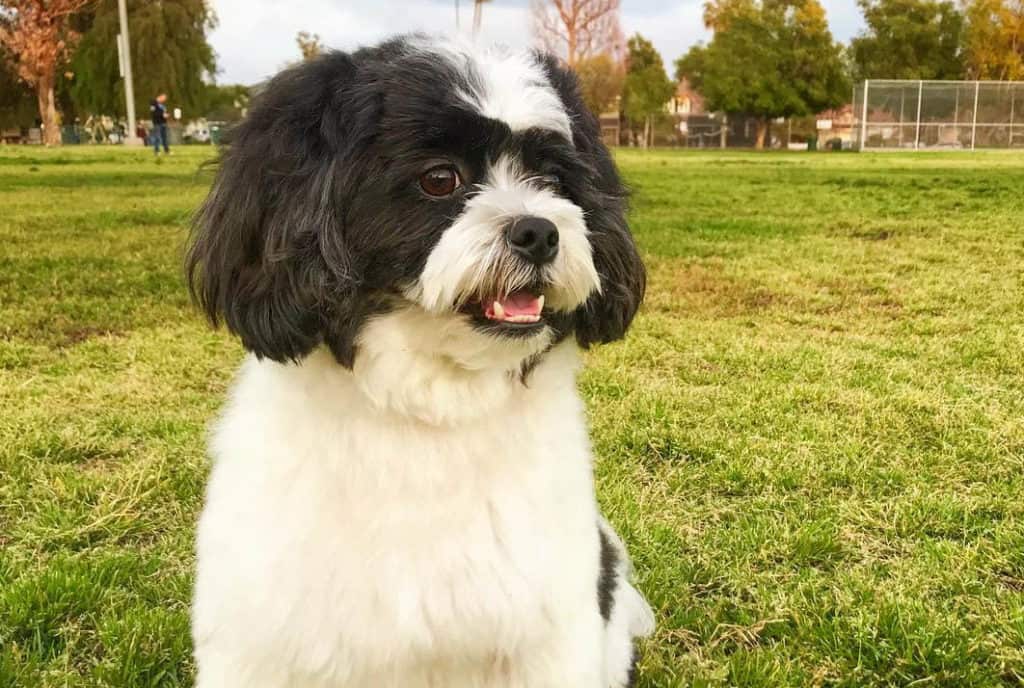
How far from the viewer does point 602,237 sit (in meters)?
2.19

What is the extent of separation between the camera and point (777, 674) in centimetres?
252

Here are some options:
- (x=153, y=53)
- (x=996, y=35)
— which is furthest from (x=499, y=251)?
(x=996, y=35)

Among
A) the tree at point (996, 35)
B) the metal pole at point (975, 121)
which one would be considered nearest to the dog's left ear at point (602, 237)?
the metal pole at point (975, 121)

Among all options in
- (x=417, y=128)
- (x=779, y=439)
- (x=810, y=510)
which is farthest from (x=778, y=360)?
(x=417, y=128)

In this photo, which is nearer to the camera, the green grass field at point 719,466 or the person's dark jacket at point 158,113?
the green grass field at point 719,466

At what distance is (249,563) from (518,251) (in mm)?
796

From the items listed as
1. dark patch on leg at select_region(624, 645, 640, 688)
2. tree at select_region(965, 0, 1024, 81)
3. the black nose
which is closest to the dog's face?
the black nose

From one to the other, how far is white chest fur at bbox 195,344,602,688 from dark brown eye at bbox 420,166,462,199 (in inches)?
14.7

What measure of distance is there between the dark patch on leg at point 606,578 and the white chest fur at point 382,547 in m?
0.15

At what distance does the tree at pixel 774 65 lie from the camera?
159ft

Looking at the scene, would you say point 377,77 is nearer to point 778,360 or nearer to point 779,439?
point 779,439

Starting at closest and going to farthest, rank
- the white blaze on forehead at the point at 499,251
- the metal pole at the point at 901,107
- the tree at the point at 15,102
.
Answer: the white blaze on forehead at the point at 499,251 < the metal pole at the point at 901,107 < the tree at the point at 15,102

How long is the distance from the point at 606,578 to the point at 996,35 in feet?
181

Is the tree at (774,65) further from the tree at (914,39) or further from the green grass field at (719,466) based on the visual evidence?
the green grass field at (719,466)
